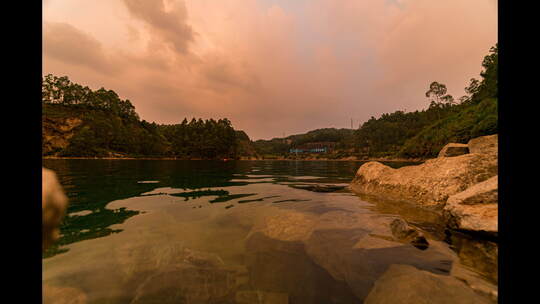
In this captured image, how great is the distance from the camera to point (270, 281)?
9.07 feet

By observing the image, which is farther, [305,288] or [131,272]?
[131,272]

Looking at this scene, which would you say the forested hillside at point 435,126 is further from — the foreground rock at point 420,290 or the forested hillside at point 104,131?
the forested hillside at point 104,131

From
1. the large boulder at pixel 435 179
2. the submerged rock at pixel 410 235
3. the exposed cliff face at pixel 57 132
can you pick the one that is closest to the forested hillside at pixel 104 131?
the exposed cliff face at pixel 57 132

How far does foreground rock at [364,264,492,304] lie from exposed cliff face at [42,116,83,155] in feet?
326

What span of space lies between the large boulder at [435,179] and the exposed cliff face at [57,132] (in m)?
98.2

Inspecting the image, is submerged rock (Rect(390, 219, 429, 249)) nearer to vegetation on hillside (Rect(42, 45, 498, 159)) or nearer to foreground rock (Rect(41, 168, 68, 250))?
foreground rock (Rect(41, 168, 68, 250))

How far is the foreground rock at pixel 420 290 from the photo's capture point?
2.28 m

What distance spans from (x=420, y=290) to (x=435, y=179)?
5.74m

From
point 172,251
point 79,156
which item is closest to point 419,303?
point 172,251

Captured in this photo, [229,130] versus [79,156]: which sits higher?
[229,130]

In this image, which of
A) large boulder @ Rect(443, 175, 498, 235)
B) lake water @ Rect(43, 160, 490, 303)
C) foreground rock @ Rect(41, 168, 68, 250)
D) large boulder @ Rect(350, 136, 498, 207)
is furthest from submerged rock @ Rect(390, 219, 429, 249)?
foreground rock @ Rect(41, 168, 68, 250)
